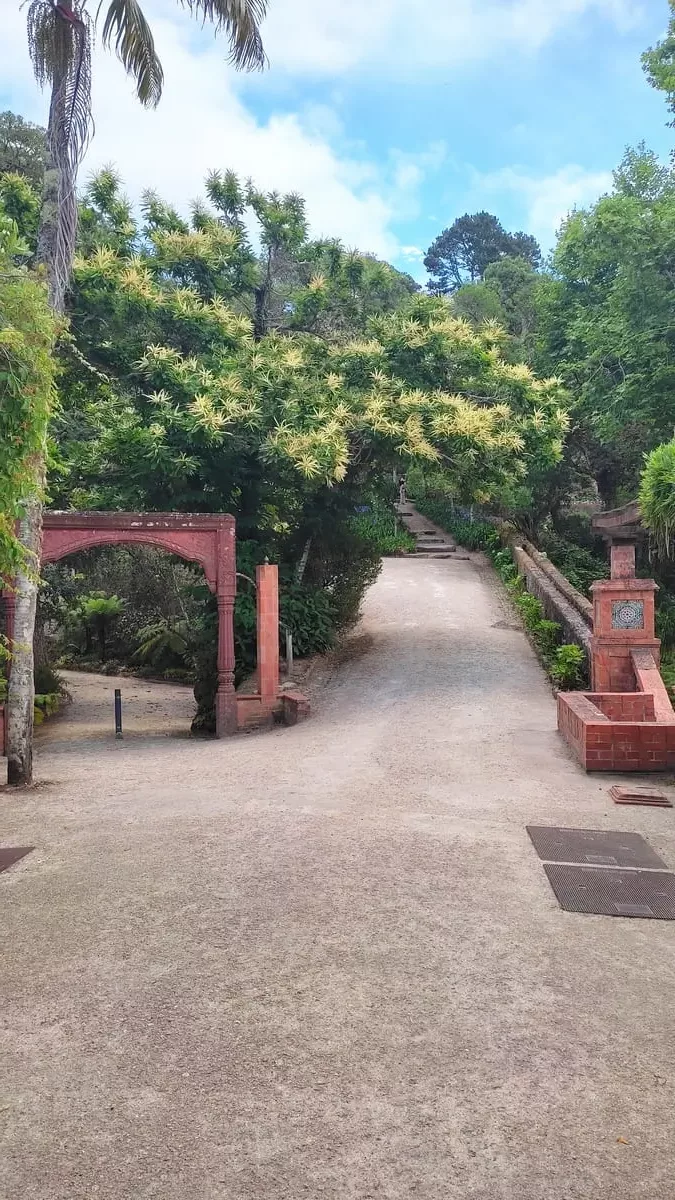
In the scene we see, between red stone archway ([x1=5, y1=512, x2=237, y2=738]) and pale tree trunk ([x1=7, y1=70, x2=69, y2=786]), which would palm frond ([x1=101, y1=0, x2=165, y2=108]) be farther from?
red stone archway ([x1=5, y1=512, x2=237, y2=738])

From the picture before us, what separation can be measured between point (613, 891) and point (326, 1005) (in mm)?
2158

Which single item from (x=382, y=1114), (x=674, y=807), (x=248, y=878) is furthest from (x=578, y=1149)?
(x=674, y=807)

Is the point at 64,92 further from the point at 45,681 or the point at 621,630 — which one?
the point at 45,681

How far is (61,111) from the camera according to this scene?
912 cm

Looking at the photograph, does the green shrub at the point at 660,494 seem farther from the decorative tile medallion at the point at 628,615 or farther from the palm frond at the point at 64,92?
the palm frond at the point at 64,92

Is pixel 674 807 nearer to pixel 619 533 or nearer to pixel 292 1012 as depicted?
pixel 292 1012

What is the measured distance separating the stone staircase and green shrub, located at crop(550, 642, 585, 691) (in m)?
14.2

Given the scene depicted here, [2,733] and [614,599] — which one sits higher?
[614,599]

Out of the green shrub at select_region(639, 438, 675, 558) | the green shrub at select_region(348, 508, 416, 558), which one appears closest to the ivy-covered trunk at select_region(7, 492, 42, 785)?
the green shrub at select_region(639, 438, 675, 558)

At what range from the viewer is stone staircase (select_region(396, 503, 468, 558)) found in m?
27.8

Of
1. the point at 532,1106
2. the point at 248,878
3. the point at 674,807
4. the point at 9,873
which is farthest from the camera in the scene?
the point at 674,807

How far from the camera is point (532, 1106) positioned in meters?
2.85

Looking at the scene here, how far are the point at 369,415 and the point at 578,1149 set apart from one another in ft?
36.9

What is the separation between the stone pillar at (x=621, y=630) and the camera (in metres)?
10.6
